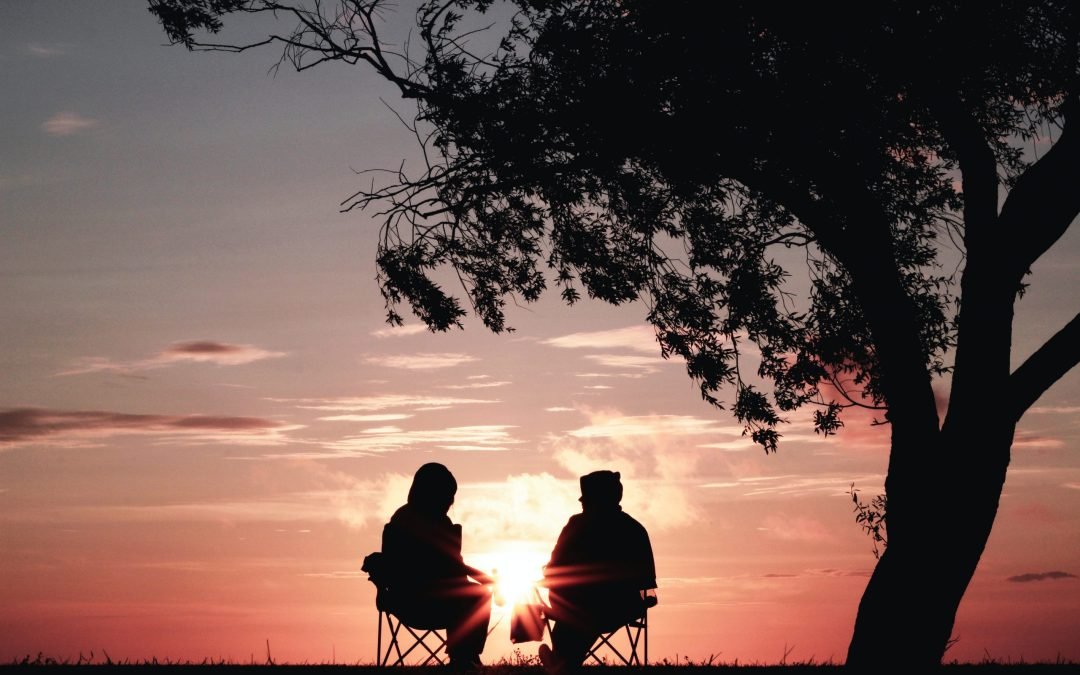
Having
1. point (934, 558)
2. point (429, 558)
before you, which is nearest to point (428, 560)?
point (429, 558)

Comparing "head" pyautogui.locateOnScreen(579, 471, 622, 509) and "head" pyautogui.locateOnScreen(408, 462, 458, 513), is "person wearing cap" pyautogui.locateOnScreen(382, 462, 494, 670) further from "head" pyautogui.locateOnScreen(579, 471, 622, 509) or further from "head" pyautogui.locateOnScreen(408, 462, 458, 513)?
"head" pyautogui.locateOnScreen(579, 471, 622, 509)

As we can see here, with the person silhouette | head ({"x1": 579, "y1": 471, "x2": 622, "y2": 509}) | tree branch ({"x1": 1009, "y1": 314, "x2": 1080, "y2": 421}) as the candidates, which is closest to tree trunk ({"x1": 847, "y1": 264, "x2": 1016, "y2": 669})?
tree branch ({"x1": 1009, "y1": 314, "x2": 1080, "y2": 421})

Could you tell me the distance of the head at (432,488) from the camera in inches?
401

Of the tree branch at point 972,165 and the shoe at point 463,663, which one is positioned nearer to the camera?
the shoe at point 463,663

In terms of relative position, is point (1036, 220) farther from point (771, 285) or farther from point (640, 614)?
point (640, 614)

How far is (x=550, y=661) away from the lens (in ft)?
35.2

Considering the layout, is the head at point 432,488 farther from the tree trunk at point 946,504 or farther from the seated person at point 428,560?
the tree trunk at point 946,504

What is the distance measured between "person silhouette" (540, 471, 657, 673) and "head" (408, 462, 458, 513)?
118 centimetres

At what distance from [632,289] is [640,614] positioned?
4.16 metres

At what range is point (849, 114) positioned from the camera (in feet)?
33.9

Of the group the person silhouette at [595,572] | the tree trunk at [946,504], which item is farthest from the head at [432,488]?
the tree trunk at [946,504]

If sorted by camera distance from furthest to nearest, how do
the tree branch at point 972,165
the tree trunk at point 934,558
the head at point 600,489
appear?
the tree branch at point 972,165 < the head at point 600,489 < the tree trunk at point 934,558

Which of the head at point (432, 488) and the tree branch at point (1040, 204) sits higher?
the tree branch at point (1040, 204)

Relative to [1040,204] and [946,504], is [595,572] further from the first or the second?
[1040,204]
